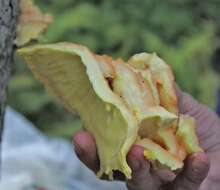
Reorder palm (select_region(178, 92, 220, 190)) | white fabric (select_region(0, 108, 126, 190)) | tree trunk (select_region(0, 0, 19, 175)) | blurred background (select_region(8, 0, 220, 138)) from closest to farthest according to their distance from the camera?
tree trunk (select_region(0, 0, 19, 175)) < palm (select_region(178, 92, 220, 190)) < white fabric (select_region(0, 108, 126, 190)) < blurred background (select_region(8, 0, 220, 138))

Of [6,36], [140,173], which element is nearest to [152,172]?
[140,173]

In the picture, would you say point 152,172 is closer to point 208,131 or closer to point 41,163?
point 208,131

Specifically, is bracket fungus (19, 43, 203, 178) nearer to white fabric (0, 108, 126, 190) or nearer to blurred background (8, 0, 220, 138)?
white fabric (0, 108, 126, 190)

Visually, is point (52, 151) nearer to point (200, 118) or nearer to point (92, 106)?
point (200, 118)

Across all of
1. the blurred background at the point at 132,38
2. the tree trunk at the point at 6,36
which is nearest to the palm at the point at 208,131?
the tree trunk at the point at 6,36

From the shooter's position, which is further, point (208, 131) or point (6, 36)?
point (208, 131)

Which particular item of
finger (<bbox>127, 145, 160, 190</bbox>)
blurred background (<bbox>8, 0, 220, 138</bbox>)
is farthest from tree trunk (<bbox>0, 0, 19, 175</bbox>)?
blurred background (<bbox>8, 0, 220, 138</bbox>)
